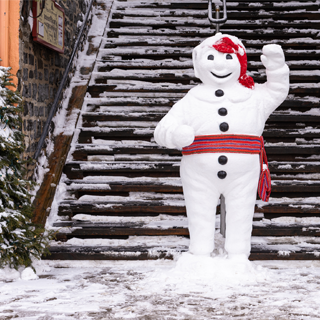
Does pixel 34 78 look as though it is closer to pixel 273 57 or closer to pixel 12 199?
pixel 12 199

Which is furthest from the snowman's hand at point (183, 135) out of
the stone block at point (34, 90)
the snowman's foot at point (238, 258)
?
the stone block at point (34, 90)

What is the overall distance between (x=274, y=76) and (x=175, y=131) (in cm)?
77

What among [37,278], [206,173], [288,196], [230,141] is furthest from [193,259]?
[288,196]

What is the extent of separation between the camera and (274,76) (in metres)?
2.90

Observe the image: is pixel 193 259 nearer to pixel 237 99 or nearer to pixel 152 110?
pixel 237 99

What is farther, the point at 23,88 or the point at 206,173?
the point at 23,88

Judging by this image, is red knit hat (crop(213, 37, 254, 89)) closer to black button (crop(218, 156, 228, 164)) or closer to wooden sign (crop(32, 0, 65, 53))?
black button (crop(218, 156, 228, 164))

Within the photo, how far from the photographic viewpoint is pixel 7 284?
2766mm

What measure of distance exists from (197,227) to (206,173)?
372 millimetres

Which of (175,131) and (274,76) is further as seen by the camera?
(274,76)

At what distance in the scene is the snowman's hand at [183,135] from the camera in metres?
2.73

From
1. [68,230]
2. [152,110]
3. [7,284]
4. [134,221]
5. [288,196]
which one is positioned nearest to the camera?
[7,284]

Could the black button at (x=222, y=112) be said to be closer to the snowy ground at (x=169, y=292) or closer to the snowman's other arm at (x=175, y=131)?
the snowman's other arm at (x=175, y=131)

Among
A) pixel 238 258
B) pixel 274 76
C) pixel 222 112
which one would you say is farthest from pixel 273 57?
pixel 238 258
